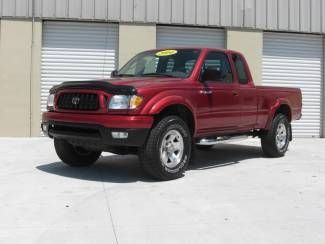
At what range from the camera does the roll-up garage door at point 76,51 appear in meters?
14.0

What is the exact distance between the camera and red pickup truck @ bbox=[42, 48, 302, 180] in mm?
7359

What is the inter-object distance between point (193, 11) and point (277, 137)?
5171 millimetres

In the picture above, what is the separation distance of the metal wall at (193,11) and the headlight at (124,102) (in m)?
6.96

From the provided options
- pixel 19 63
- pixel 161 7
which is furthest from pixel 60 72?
pixel 161 7

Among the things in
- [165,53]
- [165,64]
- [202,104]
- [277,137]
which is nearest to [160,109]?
[202,104]

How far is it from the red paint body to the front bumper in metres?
0.01

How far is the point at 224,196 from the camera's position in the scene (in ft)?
22.7

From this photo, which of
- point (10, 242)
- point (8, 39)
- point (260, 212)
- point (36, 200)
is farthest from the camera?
point (8, 39)

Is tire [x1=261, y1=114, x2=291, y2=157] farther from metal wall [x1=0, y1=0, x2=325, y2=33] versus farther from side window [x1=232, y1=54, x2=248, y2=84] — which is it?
metal wall [x1=0, y1=0, x2=325, y2=33]

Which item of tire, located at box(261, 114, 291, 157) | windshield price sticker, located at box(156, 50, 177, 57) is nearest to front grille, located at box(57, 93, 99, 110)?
windshield price sticker, located at box(156, 50, 177, 57)

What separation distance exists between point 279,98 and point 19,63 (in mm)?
6503

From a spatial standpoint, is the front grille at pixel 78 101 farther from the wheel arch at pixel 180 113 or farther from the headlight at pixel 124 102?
the wheel arch at pixel 180 113

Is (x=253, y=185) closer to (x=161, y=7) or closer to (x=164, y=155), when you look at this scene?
(x=164, y=155)

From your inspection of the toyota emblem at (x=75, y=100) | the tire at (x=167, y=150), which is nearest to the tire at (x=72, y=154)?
the toyota emblem at (x=75, y=100)
